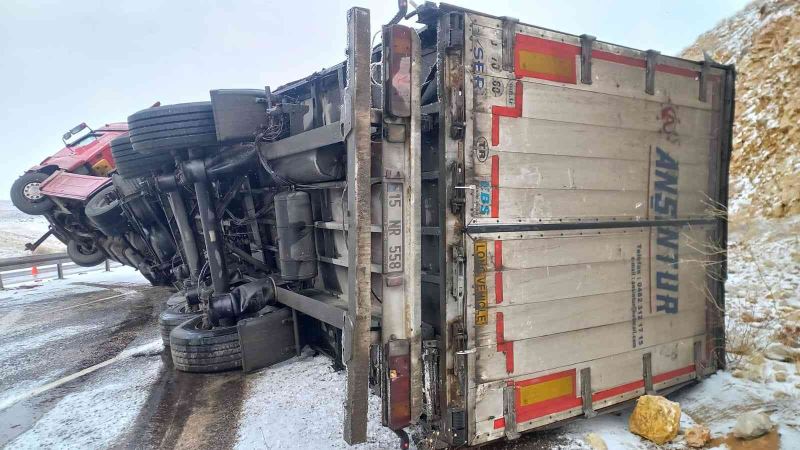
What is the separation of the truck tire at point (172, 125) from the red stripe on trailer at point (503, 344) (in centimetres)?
353

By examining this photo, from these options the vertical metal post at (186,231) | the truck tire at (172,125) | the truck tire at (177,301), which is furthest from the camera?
the truck tire at (177,301)

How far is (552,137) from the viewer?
131 inches

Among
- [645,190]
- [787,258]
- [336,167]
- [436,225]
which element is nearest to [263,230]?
[336,167]

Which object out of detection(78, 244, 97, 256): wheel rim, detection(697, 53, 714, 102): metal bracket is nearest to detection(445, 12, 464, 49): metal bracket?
detection(697, 53, 714, 102): metal bracket

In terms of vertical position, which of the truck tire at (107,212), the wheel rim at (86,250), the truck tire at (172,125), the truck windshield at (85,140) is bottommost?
the wheel rim at (86,250)

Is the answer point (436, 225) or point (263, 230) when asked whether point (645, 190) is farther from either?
point (263, 230)

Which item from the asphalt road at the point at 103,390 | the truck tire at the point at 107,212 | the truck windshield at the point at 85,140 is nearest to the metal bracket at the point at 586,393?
the asphalt road at the point at 103,390

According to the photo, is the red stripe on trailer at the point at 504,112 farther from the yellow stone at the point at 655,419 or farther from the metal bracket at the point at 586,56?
the yellow stone at the point at 655,419

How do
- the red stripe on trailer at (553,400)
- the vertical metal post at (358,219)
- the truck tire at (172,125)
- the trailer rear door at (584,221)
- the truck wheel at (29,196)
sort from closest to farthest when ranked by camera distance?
1. the vertical metal post at (358,219)
2. the trailer rear door at (584,221)
3. the red stripe on trailer at (553,400)
4. the truck tire at (172,125)
5. the truck wheel at (29,196)

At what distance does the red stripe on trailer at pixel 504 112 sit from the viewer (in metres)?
3.06

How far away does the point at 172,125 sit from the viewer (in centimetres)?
479

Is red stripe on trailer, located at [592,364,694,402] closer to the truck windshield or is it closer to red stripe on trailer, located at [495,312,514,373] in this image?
red stripe on trailer, located at [495,312,514,373]

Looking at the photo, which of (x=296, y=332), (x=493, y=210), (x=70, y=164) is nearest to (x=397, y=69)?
(x=493, y=210)

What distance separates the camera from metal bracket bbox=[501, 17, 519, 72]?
3064 mm
